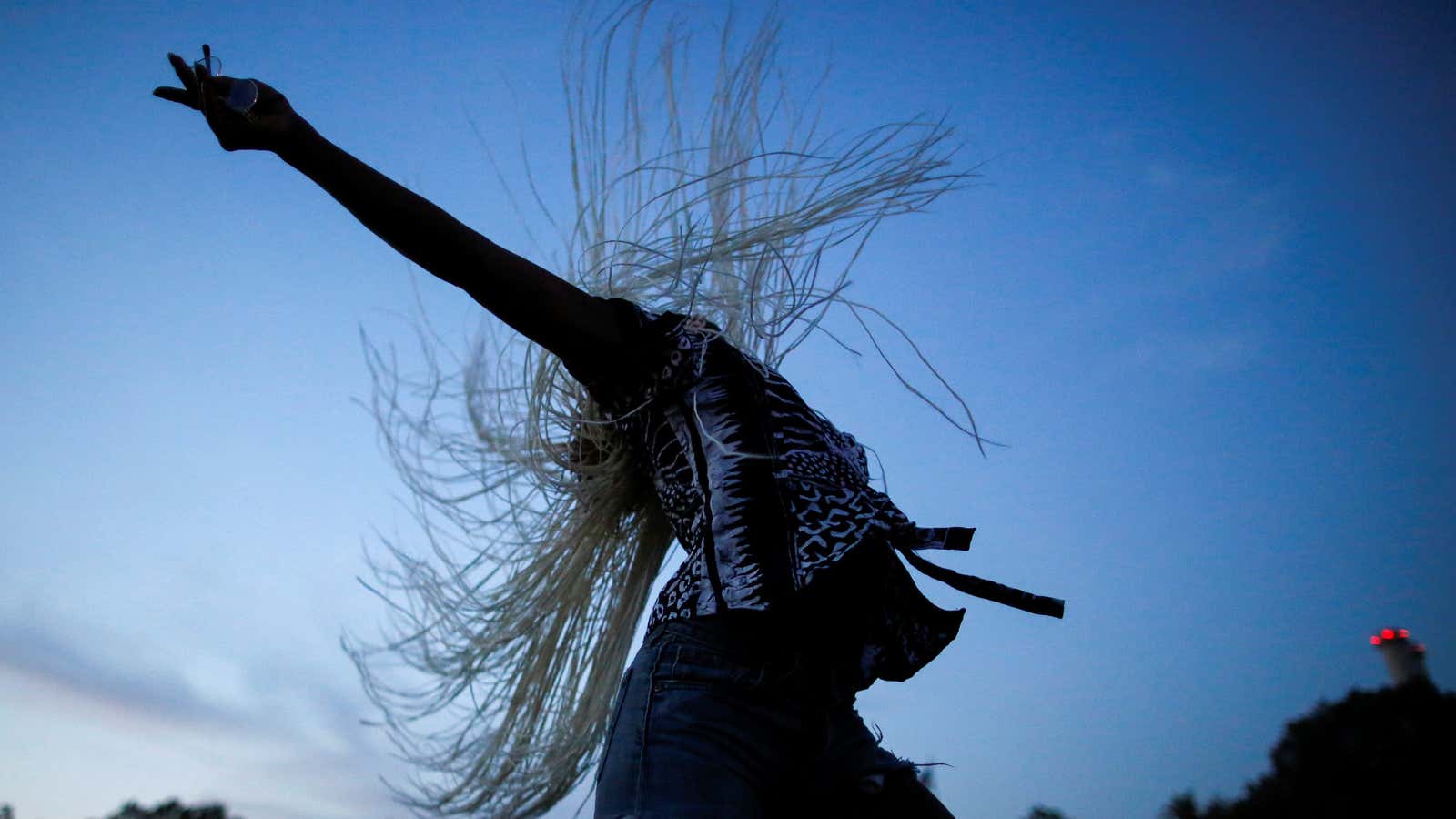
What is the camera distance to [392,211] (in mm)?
1291

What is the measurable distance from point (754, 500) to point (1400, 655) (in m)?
8.33

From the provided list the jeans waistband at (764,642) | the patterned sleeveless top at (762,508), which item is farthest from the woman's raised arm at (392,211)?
the jeans waistband at (764,642)

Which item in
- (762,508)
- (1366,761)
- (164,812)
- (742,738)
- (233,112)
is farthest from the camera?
(1366,761)

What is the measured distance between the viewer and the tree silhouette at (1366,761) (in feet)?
21.0

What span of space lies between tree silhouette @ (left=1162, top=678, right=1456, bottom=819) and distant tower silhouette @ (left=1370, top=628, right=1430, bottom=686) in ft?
0.62

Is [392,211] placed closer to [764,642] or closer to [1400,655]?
[764,642]

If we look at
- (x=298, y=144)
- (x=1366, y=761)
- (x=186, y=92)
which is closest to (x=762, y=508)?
(x=298, y=144)

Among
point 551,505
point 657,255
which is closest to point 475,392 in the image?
point 551,505

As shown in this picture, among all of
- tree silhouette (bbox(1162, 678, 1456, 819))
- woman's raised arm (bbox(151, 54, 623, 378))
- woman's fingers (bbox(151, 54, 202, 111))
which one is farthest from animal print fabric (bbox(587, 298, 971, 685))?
tree silhouette (bbox(1162, 678, 1456, 819))

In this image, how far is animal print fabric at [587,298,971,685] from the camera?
1.43 m

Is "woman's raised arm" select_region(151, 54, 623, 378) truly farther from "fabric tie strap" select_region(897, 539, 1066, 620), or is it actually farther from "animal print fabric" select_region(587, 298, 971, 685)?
"fabric tie strap" select_region(897, 539, 1066, 620)

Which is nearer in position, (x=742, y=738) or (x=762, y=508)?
(x=742, y=738)

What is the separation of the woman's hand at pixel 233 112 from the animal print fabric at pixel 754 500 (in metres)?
0.57

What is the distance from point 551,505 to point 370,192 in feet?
3.38
